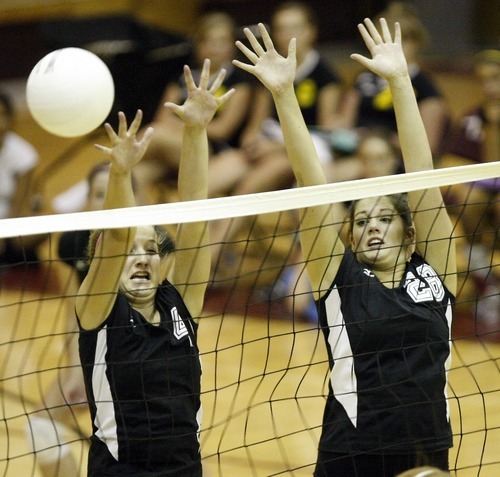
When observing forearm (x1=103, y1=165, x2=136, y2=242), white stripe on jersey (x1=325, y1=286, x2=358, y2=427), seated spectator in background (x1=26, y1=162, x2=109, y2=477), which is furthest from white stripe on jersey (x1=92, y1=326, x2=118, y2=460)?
white stripe on jersey (x1=325, y1=286, x2=358, y2=427)

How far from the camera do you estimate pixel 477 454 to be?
12.9 feet

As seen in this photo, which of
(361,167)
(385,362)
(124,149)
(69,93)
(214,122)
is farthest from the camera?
(214,122)

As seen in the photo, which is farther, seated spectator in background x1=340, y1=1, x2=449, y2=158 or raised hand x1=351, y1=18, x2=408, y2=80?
seated spectator in background x1=340, y1=1, x2=449, y2=158

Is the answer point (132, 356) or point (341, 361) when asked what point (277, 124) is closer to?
Result: point (341, 361)

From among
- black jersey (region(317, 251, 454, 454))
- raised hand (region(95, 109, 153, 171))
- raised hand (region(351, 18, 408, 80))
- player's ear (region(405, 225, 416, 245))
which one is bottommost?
black jersey (region(317, 251, 454, 454))

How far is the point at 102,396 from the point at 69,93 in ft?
3.81

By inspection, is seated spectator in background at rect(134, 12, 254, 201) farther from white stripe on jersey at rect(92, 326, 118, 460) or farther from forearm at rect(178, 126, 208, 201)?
white stripe on jersey at rect(92, 326, 118, 460)

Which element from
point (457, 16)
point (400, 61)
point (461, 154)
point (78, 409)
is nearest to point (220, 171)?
point (461, 154)

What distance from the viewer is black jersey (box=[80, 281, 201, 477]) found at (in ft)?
8.54

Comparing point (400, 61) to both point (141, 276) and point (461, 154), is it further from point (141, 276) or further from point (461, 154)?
point (461, 154)

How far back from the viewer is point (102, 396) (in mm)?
2637

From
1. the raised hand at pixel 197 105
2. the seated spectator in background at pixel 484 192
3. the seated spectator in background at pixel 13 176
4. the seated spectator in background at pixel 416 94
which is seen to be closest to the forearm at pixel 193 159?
the raised hand at pixel 197 105

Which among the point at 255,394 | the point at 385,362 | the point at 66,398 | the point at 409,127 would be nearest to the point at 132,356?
the point at 385,362

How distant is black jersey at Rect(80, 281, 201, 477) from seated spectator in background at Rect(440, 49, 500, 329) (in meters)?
3.31
